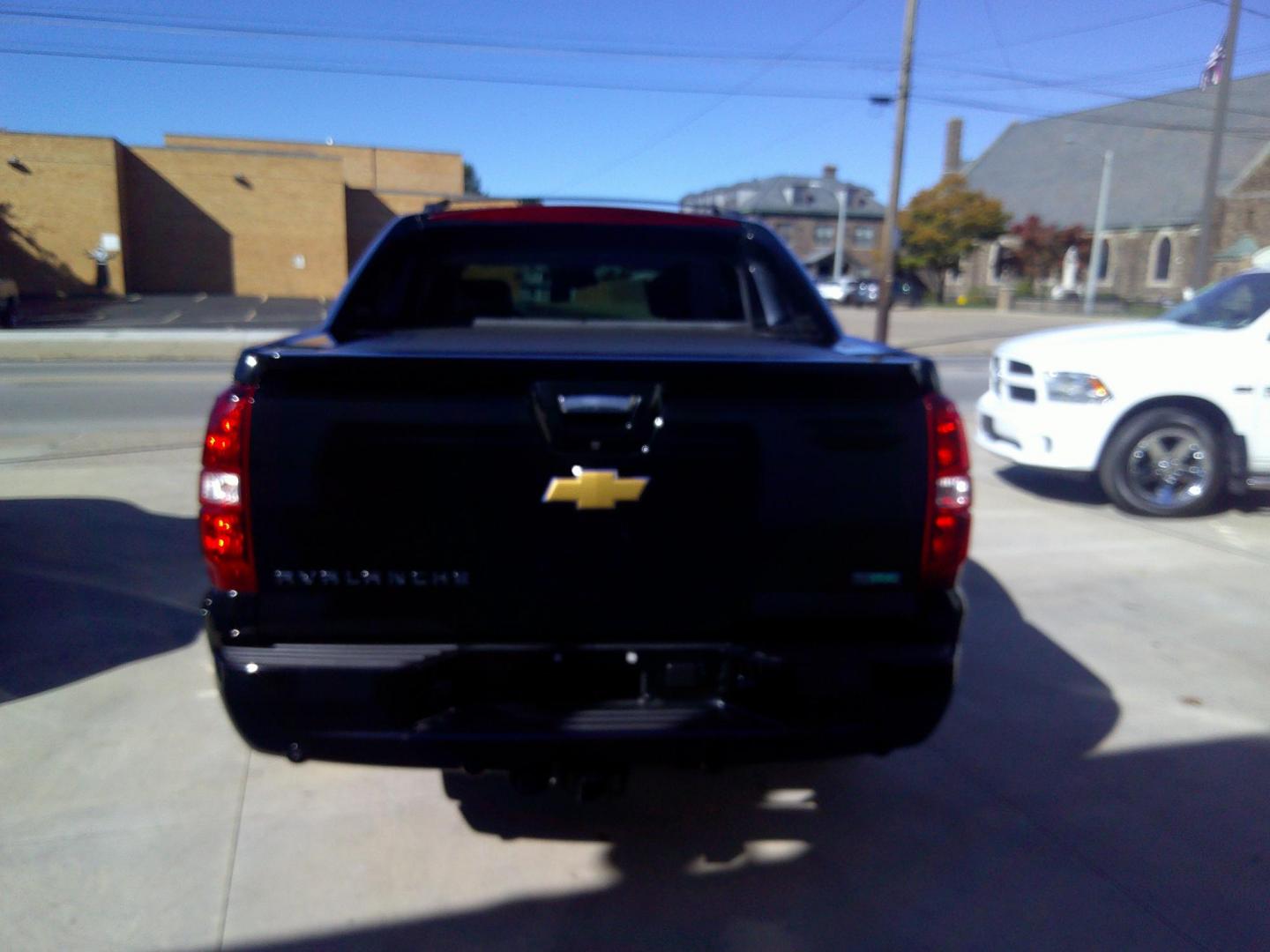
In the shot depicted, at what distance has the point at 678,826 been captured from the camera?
3.41 meters

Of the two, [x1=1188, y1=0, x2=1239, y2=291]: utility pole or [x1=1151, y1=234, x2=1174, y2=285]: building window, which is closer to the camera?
[x1=1188, y1=0, x2=1239, y2=291]: utility pole

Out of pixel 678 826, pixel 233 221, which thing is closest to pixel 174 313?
pixel 233 221

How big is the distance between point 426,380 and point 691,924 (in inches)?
65.7

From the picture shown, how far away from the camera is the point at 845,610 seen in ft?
8.59

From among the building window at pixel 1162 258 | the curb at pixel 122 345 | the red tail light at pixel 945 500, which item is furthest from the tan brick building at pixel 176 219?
the red tail light at pixel 945 500

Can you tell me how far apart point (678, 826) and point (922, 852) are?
78 centimetres

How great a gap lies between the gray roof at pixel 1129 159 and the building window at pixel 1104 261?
1320 millimetres

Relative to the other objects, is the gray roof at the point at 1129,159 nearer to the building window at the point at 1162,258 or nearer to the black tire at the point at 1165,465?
the building window at the point at 1162,258

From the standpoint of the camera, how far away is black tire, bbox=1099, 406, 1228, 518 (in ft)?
24.1

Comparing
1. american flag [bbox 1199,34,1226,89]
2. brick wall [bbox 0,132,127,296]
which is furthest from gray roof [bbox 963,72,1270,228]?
brick wall [bbox 0,132,127,296]

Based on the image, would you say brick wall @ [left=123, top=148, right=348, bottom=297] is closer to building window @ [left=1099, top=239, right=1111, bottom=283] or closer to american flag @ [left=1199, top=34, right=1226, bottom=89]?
american flag @ [left=1199, top=34, right=1226, bottom=89]

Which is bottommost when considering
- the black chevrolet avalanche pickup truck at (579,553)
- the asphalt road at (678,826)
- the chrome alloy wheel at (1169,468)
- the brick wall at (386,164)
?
the asphalt road at (678,826)

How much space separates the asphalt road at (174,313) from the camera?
2967cm

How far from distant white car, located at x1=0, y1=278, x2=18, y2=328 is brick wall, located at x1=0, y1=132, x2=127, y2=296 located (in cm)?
1462
